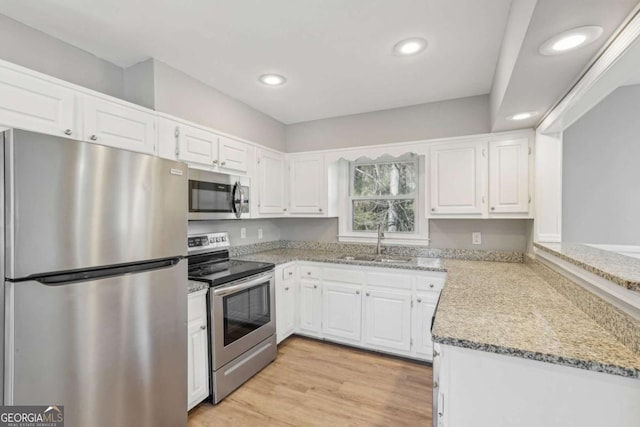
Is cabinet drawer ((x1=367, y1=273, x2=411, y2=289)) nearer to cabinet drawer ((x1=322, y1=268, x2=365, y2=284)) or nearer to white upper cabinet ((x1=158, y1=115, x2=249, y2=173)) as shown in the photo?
cabinet drawer ((x1=322, y1=268, x2=365, y2=284))

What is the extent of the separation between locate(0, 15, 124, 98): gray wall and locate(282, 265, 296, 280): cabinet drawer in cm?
202

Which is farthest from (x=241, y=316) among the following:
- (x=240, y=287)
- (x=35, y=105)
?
(x=35, y=105)

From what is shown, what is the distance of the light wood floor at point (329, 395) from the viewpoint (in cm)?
195

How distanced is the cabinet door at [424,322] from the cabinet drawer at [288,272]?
4.02 ft

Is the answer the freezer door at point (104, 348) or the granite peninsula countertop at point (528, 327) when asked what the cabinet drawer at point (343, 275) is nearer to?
the granite peninsula countertop at point (528, 327)

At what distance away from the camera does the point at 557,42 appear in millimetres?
1217

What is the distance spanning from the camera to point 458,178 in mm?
2791

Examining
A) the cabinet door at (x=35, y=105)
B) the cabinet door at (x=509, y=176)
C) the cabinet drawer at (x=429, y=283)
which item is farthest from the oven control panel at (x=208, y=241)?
the cabinet door at (x=509, y=176)

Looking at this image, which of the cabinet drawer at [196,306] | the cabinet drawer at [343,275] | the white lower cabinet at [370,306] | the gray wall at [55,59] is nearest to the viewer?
the gray wall at [55,59]

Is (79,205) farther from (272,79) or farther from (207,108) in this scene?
(272,79)

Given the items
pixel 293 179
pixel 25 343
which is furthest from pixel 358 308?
pixel 25 343

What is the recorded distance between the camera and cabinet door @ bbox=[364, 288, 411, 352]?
2645 millimetres

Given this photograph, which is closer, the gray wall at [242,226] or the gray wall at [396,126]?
the gray wall at [242,226]

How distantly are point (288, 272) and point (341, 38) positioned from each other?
2079 millimetres
